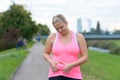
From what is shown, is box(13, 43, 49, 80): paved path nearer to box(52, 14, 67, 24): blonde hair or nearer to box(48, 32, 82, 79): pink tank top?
box(48, 32, 82, 79): pink tank top

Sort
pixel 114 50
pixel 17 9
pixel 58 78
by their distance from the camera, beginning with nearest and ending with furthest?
pixel 58 78 < pixel 114 50 < pixel 17 9

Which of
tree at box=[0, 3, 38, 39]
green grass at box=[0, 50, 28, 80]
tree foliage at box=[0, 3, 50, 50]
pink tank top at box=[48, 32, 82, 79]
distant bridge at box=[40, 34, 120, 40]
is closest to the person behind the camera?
pink tank top at box=[48, 32, 82, 79]

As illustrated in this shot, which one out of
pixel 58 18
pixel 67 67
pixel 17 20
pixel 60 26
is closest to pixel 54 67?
pixel 67 67

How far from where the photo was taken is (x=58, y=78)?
644cm

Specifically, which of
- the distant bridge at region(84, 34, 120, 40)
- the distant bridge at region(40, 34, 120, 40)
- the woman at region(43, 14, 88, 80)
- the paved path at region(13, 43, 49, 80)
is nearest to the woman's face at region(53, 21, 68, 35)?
the woman at region(43, 14, 88, 80)

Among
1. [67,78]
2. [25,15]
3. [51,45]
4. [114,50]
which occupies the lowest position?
[114,50]

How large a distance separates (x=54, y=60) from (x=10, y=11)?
71.0 meters

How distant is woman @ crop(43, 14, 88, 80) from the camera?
6.40 meters

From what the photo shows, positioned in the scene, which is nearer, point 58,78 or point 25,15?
point 58,78

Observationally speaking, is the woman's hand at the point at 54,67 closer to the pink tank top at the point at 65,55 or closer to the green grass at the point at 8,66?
the pink tank top at the point at 65,55

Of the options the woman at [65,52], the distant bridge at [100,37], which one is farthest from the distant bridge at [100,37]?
the woman at [65,52]

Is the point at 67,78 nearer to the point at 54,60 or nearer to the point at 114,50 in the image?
the point at 54,60

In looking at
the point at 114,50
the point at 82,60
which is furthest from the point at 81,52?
the point at 114,50

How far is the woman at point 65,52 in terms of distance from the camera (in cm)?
640
